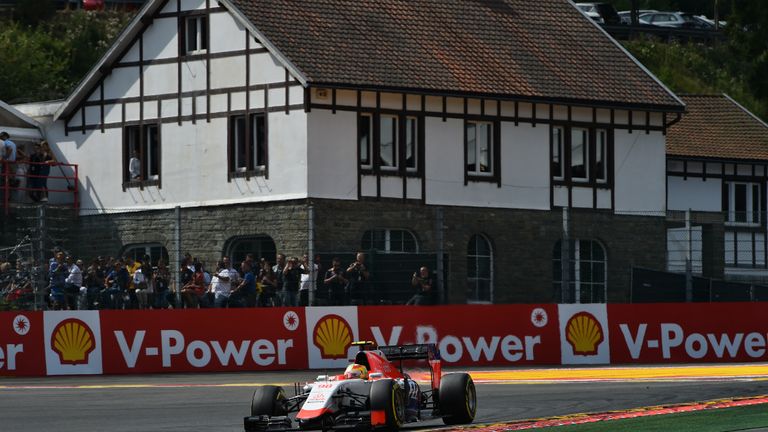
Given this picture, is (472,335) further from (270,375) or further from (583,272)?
(583,272)

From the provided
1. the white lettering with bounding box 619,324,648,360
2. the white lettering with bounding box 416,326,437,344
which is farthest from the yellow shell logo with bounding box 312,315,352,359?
the white lettering with bounding box 619,324,648,360

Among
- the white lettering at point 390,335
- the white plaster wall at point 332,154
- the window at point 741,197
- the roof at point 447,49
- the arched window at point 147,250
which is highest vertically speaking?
the roof at point 447,49

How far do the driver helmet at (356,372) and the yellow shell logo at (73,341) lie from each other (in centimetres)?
1268

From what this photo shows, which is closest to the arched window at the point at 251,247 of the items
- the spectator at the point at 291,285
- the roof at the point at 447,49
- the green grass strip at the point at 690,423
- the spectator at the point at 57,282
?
the roof at the point at 447,49

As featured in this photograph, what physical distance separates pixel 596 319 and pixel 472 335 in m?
2.13

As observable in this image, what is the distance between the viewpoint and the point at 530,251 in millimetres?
46062

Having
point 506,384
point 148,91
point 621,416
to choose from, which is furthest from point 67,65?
point 621,416

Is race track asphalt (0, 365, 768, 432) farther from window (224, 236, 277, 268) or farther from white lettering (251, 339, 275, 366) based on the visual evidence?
window (224, 236, 277, 268)

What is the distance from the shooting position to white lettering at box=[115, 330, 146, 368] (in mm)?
30755

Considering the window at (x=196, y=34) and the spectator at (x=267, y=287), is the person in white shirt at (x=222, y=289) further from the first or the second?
the window at (x=196, y=34)

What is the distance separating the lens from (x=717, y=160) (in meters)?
53.2

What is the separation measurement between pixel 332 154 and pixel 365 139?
1191 mm

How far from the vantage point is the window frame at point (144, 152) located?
45.9 meters

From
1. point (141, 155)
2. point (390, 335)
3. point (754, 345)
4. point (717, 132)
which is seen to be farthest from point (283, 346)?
point (717, 132)
